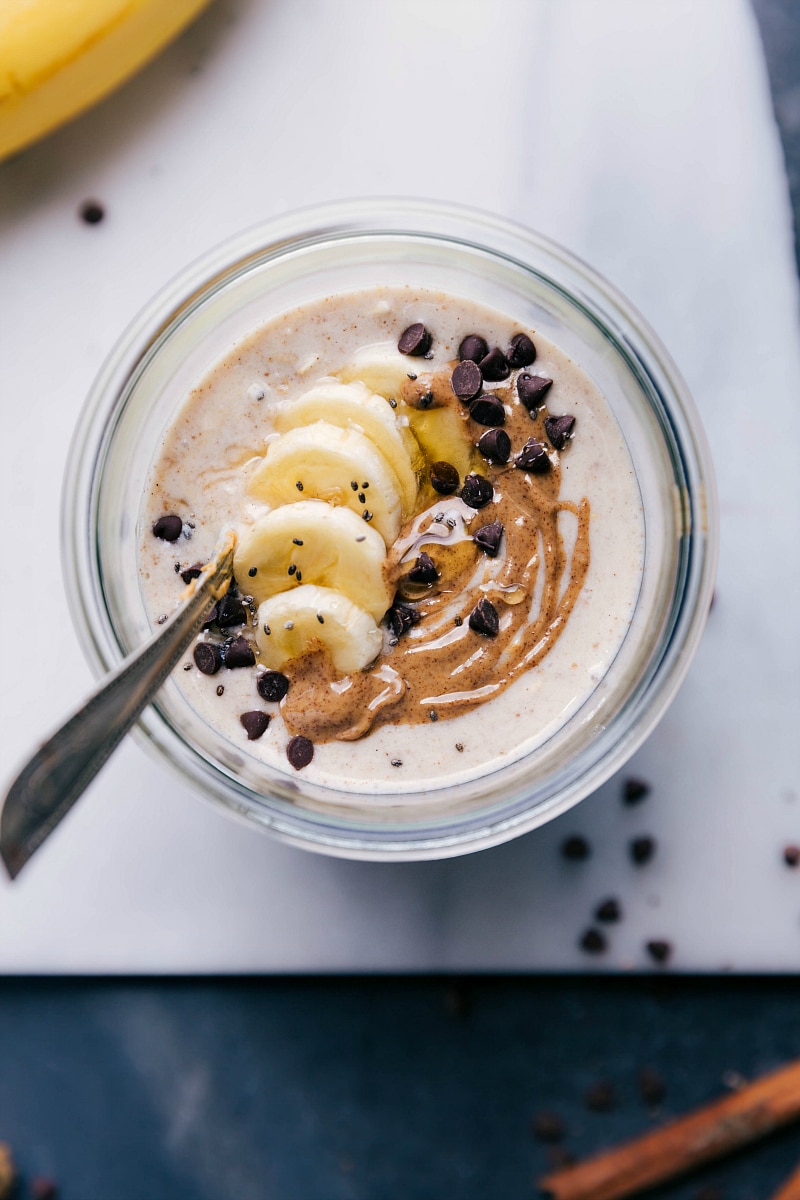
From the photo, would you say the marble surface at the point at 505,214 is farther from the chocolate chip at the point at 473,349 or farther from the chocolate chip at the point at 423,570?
the chocolate chip at the point at 423,570

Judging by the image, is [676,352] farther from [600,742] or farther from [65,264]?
[65,264]

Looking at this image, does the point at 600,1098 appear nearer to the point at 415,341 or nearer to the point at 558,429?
the point at 558,429

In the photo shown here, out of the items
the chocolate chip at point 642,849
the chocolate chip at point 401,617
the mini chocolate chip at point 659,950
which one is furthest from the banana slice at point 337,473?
the mini chocolate chip at point 659,950

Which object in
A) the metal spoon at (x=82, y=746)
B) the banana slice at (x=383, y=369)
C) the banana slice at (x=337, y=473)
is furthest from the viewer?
the banana slice at (x=383, y=369)

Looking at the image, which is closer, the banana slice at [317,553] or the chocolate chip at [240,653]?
the banana slice at [317,553]

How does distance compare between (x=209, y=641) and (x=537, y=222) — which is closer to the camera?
(x=209, y=641)

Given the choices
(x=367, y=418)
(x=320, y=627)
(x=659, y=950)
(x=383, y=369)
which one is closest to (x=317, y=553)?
(x=320, y=627)

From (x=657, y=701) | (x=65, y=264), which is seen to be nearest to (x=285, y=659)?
(x=657, y=701)
